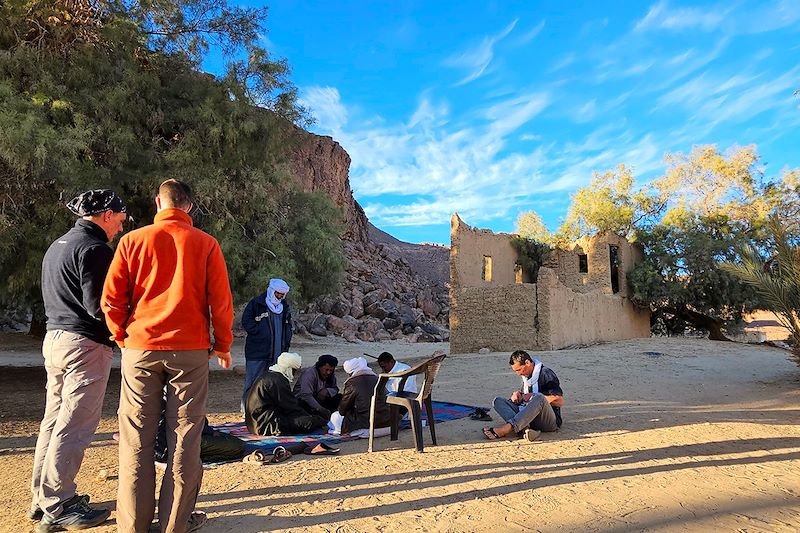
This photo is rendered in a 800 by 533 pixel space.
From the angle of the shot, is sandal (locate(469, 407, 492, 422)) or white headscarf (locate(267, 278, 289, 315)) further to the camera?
white headscarf (locate(267, 278, 289, 315))

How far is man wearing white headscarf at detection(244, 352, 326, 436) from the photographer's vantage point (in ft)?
17.1

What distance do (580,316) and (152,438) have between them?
15565 millimetres

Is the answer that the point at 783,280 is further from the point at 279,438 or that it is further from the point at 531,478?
the point at 279,438

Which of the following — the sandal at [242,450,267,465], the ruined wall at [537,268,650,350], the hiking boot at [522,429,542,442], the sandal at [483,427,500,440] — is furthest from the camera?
the ruined wall at [537,268,650,350]

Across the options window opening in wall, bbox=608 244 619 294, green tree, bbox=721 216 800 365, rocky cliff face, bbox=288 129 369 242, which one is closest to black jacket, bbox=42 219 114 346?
green tree, bbox=721 216 800 365

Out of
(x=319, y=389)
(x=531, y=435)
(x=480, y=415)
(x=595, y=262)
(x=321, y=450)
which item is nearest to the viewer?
(x=321, y=450)

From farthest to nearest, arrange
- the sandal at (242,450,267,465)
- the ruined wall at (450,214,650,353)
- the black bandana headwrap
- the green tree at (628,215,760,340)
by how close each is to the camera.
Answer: the green tree at (628,215,760,340) < the ruined wall at (450,214,650,353) < the sandal at (242,450,267,465) < the black bandana headwrap

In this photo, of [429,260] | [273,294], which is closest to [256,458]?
[273,294]

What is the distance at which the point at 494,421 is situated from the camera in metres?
6.00

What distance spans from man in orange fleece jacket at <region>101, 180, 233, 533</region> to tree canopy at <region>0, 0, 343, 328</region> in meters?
4.98

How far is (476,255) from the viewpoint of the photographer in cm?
1867

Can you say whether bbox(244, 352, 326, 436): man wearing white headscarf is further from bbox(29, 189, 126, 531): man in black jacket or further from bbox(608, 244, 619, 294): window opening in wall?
bbox(608, 244, 619, 294): window opening in wall

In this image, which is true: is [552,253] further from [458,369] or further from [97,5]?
[97,5]

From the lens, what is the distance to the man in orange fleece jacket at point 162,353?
2.60 metres
